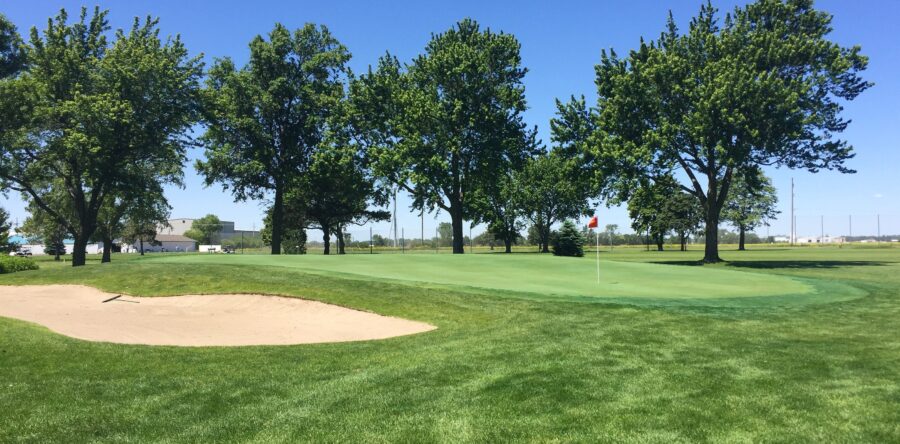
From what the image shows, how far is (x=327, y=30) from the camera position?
46844 millimetres

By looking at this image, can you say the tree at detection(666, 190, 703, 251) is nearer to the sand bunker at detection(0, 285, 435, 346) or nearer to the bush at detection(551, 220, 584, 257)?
the bush at detection(551, 220, 584, 257)

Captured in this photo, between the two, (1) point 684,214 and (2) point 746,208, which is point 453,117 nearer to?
(1) point 684,214

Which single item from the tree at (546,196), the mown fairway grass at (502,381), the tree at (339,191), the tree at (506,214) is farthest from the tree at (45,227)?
the mown fairway grass at (502,381)

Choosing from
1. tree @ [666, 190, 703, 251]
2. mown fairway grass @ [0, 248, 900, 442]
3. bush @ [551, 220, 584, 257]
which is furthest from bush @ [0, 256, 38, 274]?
tree @ [666, 190, 703, 251]

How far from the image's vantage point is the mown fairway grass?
504cm

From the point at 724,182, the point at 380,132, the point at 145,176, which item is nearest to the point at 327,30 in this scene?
the point at 380,132

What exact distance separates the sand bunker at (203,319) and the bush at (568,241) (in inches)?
1620

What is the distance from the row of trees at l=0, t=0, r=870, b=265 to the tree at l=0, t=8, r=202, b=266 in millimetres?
124

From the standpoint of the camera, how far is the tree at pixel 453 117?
41.4m

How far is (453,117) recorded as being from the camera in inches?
1618

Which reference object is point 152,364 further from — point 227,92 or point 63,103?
point 227,92

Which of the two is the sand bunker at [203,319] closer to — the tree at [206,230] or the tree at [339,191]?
the tree at [339,191]

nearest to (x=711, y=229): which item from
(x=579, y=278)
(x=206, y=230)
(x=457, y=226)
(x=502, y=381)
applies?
(x=457, y=226)

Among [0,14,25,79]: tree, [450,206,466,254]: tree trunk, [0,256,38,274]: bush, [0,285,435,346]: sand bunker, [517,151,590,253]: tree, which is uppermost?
Answer: [0,14,25,79]: tree
